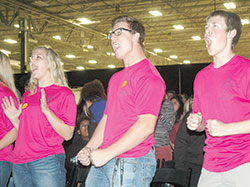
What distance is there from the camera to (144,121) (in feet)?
5.91

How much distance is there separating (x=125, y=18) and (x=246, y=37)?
16135 millimetres

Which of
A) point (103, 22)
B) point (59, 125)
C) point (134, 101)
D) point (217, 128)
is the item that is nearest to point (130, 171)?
point (134, 101)

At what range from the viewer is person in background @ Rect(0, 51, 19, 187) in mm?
2551

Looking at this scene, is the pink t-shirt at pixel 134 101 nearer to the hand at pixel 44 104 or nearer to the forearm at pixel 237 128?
the forearm at pixel 237 128

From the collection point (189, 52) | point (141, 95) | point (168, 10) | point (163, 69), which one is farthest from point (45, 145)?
point (189, 52)

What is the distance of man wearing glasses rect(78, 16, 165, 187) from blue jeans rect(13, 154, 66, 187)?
0.47 m

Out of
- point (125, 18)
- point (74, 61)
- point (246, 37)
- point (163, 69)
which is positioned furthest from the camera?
point (74, 61)

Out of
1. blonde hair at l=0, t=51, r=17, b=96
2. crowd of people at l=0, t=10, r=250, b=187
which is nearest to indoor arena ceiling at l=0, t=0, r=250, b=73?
blonde hair at l=0, t=51, r=17, b=96

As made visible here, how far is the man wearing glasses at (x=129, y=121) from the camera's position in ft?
5.91

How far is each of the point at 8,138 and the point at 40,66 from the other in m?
0.53

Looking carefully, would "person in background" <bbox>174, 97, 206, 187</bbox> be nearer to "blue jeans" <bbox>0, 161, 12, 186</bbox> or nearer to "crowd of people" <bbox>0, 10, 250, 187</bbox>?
"crowd of people" <bbox>0, 10, 250, 187</bbox>

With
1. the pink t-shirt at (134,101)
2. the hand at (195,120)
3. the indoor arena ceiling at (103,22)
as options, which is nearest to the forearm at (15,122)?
the pink t-shirt at (134,101)

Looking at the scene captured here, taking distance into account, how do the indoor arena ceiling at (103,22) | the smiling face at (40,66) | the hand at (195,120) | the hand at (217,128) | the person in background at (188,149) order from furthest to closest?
the indoor arena ceiling at (103,22) → the person in background at (188,149) → the smiling face at (40,66) → the hand at (195,120) → the hand at (217,128)

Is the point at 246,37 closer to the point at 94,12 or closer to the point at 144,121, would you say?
the point at 94,12
